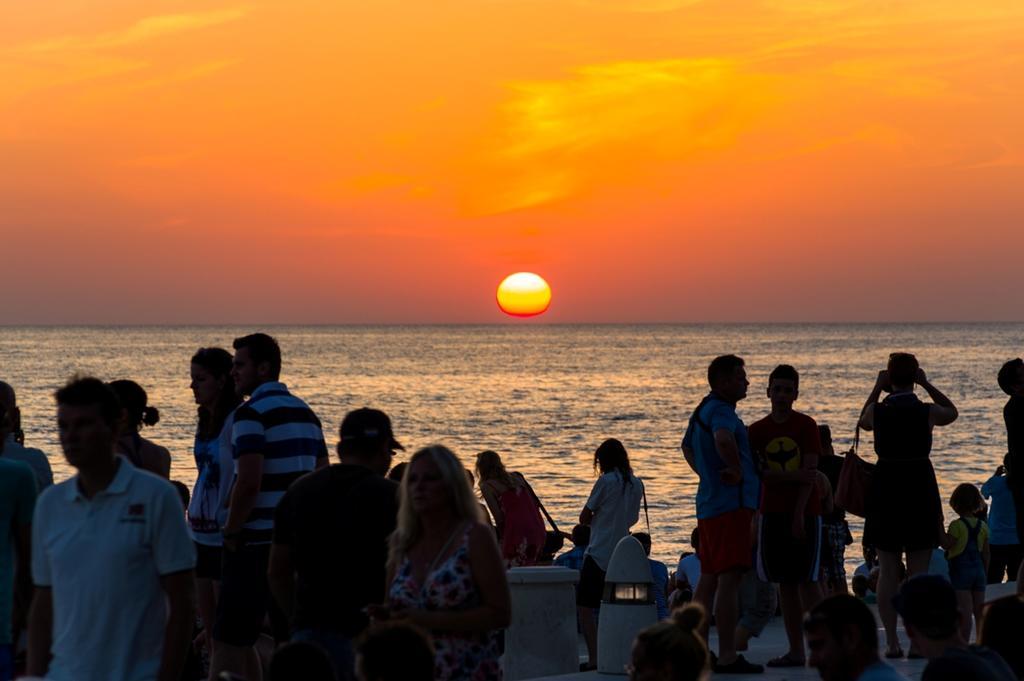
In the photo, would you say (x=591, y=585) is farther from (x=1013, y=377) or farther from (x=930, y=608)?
(x=930, y=608)

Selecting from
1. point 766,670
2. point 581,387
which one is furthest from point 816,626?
point 581,387

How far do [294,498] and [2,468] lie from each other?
108 centimetres

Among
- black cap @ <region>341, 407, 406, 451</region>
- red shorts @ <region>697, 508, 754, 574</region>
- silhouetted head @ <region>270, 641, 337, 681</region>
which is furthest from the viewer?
red shorts @ <region>697, 508, 754, 574</region>

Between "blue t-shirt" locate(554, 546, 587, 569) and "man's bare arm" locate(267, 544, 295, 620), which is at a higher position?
"man's bare arm" locate(267, 544, 295, 620)

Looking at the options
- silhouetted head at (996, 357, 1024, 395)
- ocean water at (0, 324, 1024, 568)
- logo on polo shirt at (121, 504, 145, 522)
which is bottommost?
ocean water at (0, 324, 1024, 568)

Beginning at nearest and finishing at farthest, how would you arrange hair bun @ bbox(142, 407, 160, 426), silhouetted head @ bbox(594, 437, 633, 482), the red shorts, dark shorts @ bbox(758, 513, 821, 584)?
hair bun @ bbox(142, 407, 160, 426) < the red shorts < dark shorts @ bbox(758, 513, 821, 584) < silhouetted head @ bbox(594, 437, 633, 482)

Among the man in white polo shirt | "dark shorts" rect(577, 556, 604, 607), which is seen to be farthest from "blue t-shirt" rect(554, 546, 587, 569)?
the man in white polo shirt

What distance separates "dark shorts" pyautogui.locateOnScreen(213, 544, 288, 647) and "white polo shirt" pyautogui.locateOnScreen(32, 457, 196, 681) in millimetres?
2385

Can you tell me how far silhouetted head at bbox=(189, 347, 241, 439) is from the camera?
8109mm

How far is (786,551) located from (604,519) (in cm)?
262

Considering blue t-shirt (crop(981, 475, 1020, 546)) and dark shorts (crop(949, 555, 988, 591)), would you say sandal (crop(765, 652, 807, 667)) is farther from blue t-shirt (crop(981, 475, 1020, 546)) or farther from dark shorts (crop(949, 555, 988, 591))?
blue t-shirt (crop(981, 475, 1020, 546))

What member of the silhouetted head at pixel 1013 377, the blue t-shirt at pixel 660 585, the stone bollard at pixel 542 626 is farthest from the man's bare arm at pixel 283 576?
the blue t-shirt at pixel 660 585

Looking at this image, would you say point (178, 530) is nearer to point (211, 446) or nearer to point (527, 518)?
point (211, 446)

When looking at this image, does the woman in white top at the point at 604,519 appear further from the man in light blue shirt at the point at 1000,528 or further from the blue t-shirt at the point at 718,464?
the man in light blue shirt at the point at 1000,528
